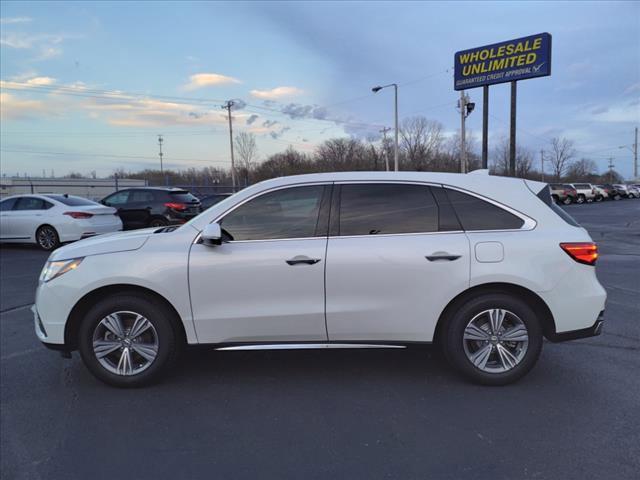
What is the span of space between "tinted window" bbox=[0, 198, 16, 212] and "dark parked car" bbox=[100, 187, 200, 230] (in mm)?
2891

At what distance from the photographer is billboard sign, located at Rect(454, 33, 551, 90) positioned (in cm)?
2150

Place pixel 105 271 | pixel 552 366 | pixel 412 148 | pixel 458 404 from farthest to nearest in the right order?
pixel 412 148 < pixel 552 366 < pixel 105 271 < pixel 458 404

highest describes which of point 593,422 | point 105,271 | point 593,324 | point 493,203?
point 493,203

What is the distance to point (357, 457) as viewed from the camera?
2779 millimetres

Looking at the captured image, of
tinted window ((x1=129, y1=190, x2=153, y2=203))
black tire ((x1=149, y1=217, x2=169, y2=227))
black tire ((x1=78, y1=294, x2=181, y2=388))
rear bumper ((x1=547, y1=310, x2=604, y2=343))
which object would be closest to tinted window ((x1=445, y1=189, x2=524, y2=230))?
rear bumper ((x1=547, y1=310, x2=604, y2=343))

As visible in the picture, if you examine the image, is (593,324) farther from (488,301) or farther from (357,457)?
(357,457)

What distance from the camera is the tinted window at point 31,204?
11.8 metres

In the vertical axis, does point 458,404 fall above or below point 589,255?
below

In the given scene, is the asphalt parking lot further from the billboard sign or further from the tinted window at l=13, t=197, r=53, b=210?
the billboard sign

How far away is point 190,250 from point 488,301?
233 cm

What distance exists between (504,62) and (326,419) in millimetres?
23330

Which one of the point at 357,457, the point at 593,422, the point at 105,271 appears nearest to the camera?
the point at 357,457

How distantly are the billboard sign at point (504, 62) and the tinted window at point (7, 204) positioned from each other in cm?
2021

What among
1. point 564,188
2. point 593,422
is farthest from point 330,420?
point 564,188
